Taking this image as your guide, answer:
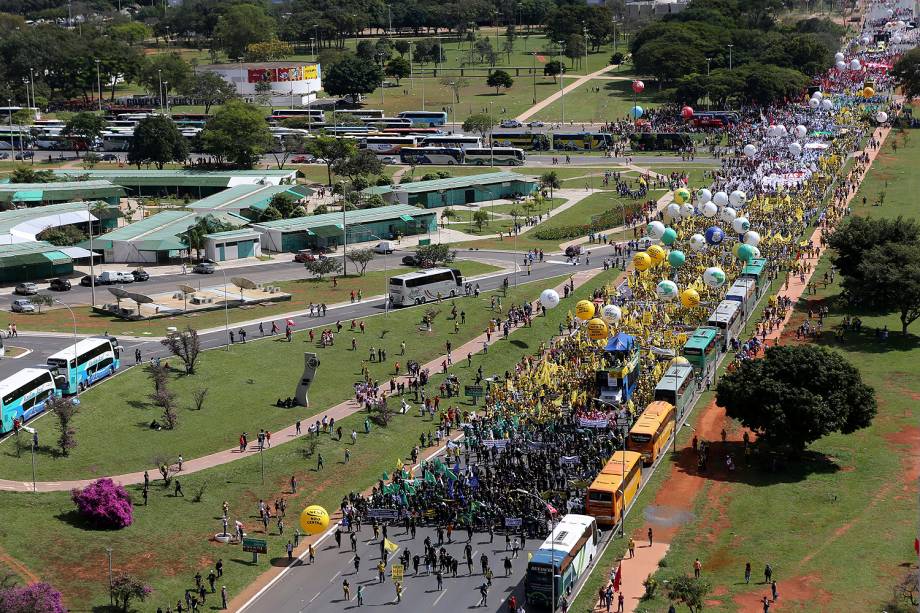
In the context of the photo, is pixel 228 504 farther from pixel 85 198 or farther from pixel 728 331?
pixel 85 198

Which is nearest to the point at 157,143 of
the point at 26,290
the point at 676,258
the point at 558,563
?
the point at 26,290

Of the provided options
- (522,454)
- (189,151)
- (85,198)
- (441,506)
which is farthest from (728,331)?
(189,151)

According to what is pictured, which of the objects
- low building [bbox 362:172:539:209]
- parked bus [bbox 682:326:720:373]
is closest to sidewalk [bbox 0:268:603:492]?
parked bus [bbox 682:326:720:373]

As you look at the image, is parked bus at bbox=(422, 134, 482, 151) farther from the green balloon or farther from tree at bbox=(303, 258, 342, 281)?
the green balloon

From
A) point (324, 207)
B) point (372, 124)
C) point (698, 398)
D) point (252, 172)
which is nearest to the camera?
point (698, 398)

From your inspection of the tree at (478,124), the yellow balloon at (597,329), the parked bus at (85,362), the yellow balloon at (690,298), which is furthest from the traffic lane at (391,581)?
the tree at (478,124)

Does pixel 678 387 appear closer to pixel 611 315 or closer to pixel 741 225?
pixel 611 315

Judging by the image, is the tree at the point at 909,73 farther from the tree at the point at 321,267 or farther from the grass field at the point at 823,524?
the grass field at the point at 823,524
